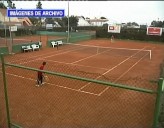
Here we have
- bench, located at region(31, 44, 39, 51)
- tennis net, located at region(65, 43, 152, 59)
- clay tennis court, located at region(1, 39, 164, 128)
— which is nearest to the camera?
clay tennis court, located at region(1, 39, 164, 128)

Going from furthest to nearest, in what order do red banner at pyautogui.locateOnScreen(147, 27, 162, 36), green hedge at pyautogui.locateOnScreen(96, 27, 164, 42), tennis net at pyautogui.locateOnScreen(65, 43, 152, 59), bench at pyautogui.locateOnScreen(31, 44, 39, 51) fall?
green hedge at pyautogui.locateOnScreen(96, 27, 164, 42) < red banner at pyautogui.locateOnScreen(147, 27, 162, 36) < bench at pyautogui.locateOnScreen(31, 44, 39, 51) < tennis net at pyautogui.locateOnScreen(65, 43, 152, 59)

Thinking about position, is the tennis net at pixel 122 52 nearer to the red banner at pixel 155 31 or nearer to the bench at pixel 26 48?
the bench at pixel 26 48

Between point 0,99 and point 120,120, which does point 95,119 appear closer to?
point 120,120

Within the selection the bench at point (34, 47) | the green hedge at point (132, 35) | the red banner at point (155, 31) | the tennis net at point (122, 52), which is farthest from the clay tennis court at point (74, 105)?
the green hedge at point (132, 35)

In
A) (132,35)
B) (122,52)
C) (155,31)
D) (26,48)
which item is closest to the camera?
(26,48)

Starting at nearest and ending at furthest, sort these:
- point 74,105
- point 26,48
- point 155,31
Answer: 1. point 74,105
2. point 26,48
3. point 155,31

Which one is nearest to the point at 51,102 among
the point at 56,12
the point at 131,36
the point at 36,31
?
the point at 56,12

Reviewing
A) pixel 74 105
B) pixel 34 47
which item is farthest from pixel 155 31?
pixel 74 105

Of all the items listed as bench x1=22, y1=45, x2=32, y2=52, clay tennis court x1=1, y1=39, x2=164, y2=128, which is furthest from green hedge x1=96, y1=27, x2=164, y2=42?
clay tennis court x1=1, y1=39, x2=164, y2=128

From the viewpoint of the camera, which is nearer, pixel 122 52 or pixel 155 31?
pixel 122 52

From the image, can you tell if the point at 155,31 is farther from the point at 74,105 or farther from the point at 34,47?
the point at 74,105

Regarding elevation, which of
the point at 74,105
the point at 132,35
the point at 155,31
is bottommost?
the point at 74,105

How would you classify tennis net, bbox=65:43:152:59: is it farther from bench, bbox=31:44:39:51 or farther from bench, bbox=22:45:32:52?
bench, bbox=22:45:32:52

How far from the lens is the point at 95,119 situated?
837cm
